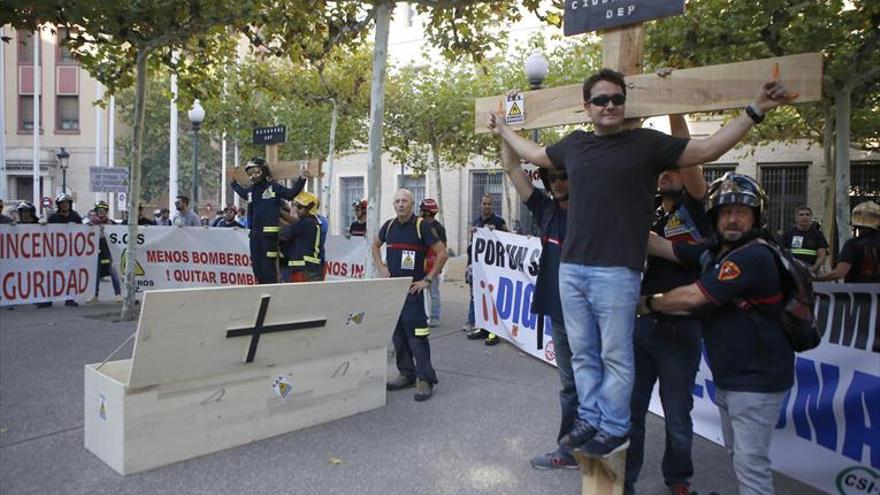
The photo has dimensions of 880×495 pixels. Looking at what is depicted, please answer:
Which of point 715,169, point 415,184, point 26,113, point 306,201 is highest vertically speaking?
point 26,113

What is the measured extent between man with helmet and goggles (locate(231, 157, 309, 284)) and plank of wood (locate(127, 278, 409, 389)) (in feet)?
12.0

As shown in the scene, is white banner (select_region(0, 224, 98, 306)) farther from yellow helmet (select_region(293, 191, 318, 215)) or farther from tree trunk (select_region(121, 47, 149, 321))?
yellow helmet (select_region(293, 191, 318, 215))

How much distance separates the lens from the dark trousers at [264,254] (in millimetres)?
8281

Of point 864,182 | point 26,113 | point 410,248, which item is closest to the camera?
A: point 410,248

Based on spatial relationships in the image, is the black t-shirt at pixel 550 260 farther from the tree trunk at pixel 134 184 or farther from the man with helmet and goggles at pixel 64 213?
the man with helmet and goggles at pixel 64 213

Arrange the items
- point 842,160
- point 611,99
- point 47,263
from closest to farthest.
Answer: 1. point 611,99
2. point 842,160
3. point 47,263

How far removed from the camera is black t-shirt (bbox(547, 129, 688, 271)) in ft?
8.98

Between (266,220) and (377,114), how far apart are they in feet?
7.83

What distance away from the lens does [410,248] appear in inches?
226

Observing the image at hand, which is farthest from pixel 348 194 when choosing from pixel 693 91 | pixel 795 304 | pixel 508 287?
pixel 795 304

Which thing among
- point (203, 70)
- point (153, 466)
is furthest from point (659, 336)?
point (203, 70)

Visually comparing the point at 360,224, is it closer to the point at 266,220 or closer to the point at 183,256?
the point at 266,220

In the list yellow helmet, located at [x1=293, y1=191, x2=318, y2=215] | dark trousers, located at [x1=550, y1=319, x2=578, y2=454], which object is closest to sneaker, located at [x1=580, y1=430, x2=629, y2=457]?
dark trousers, located at [x1=550, y1=319, x2=578, y2=454]

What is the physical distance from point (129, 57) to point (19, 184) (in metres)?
36.7
